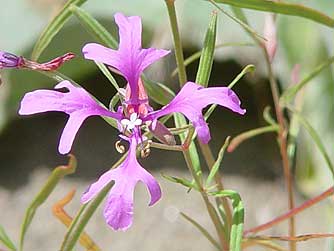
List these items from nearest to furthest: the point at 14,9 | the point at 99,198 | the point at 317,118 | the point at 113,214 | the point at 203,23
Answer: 1. the point at 113,214
2. the point at 99,198
3. the point at 317,118
4. the point at 203,23
5. the point at 14,9

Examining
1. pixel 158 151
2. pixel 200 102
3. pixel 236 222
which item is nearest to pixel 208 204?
pixel 236 222

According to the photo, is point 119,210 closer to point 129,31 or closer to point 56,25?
point 129,31

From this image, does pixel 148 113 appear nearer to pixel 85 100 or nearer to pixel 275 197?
pixel 85 100

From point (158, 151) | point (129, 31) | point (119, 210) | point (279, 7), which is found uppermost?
point (158, 151)

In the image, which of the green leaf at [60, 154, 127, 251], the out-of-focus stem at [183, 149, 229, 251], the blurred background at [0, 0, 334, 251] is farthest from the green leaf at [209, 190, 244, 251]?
the blurred background at [0, 0, 334, 251]

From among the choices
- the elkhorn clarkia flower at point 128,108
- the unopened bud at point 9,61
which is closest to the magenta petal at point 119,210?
the elkhorn clarkia flower at point 128,108

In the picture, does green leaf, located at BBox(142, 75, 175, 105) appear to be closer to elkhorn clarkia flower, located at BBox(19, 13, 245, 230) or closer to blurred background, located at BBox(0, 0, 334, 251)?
elkhorn clarkia flower, located at BBox(19, 13, 245, 230)

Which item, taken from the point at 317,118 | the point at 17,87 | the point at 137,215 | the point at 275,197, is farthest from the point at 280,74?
the point at 17,87
